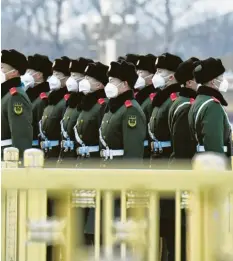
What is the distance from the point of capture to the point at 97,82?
950cm

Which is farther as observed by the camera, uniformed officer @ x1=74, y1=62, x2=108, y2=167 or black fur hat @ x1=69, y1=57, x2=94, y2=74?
black fur hat @ x1=69, y1=57, x2=94, y2=74

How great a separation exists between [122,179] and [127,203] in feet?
1.59

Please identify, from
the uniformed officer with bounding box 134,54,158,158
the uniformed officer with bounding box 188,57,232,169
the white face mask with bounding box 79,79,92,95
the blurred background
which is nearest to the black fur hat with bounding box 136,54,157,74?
the uniformed officer with bounding box 134,54,158,158

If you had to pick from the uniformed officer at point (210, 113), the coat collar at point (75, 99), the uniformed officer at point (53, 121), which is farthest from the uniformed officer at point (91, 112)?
the uniformed officer at point (210, 113)

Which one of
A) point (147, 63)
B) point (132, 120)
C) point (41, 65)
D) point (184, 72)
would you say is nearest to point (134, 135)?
point (132, 120)

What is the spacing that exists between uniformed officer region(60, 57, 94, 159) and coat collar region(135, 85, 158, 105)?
17.0 inches

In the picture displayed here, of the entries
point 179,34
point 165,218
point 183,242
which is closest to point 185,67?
point 165,218

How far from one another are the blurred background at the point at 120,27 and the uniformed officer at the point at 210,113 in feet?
33.3

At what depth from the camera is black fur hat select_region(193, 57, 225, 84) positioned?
812 centimetres

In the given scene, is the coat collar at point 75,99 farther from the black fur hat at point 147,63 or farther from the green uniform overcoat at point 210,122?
the green uniform overcoat at point 210,122

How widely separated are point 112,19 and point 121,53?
0.64 meters

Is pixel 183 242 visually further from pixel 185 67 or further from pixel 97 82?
pixel 97 82

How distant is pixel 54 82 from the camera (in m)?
10.2

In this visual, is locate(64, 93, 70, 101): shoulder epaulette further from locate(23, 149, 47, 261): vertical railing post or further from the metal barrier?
the metal barrier
